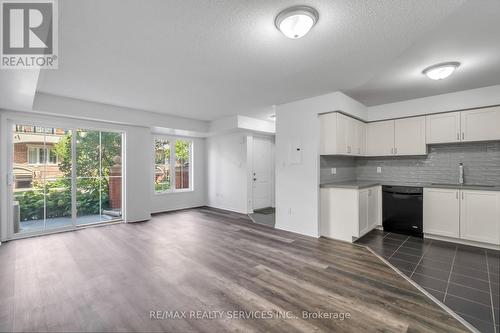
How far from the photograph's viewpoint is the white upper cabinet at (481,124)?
361 centimetres

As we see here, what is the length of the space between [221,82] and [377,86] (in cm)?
250

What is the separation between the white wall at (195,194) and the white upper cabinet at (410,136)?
536 cm

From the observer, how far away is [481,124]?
371 cm

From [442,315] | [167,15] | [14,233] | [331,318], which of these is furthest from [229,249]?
[14,233]

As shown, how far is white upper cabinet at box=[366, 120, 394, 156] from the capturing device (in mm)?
4590

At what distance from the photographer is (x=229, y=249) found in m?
3.54

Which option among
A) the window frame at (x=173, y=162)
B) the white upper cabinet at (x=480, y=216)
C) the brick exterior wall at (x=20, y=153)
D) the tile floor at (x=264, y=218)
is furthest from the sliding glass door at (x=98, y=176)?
the white upper cabinet at (x=480, y=216)

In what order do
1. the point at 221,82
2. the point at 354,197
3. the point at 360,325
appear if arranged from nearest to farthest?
the point at 360,325, the point at 221,82, the point at 354,197

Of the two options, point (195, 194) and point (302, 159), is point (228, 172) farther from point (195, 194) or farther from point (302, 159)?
point (302, 159)

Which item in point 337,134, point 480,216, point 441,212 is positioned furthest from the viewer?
point 337,134

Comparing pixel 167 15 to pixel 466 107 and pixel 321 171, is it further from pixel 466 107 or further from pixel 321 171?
pixel 466 107

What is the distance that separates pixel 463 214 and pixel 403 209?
0.82 m

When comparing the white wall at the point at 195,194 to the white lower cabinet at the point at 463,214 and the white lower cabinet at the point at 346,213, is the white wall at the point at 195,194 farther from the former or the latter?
the white lower cabinet at the point at 463,214

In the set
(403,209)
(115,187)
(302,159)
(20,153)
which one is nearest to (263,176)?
(302,159)
